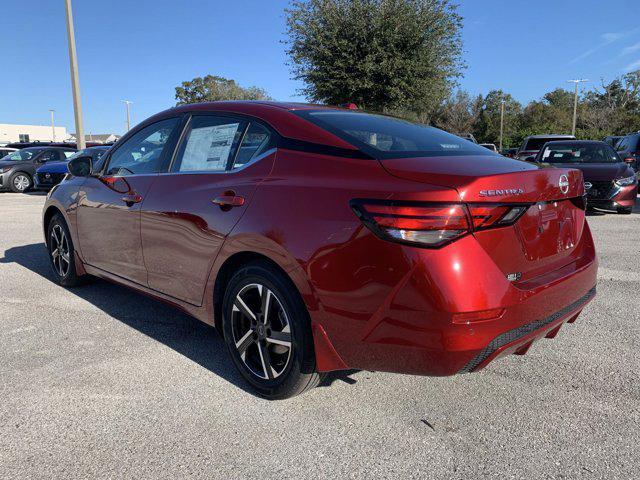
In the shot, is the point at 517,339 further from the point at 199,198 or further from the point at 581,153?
the point at 581,153

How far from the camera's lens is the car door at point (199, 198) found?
9.28 feet

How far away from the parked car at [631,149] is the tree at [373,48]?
691 centimetres

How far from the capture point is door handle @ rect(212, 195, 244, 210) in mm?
2770

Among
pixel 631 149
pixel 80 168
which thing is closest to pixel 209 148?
pixel 80 168

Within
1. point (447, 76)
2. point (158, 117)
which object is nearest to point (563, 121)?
point (447, 76)

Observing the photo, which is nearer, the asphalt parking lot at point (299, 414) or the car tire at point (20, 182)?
the asphalt parking lot at point (299, 414)

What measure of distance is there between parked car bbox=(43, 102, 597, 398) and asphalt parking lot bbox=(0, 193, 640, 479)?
33 cm

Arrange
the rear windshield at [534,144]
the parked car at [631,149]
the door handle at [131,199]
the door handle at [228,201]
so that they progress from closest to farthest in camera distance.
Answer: the door handle at [228,201], the door handle at [131,199], the parked car at [631,149], the rear windshield at [534,144]

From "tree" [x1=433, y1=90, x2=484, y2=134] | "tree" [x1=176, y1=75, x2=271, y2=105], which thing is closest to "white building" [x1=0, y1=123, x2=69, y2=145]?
"tree" [x1=176, y1=75, x2=271, y2=105]

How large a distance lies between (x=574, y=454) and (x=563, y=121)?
195 feet

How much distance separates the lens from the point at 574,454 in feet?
7.38

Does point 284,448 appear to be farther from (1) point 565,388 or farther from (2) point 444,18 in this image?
(2) point 444,18

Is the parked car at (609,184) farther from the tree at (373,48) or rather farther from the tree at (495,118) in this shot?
the tree at (495,118)

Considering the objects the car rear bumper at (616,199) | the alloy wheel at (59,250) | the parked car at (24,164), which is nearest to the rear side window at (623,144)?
the car rear bumper at (616,199)
